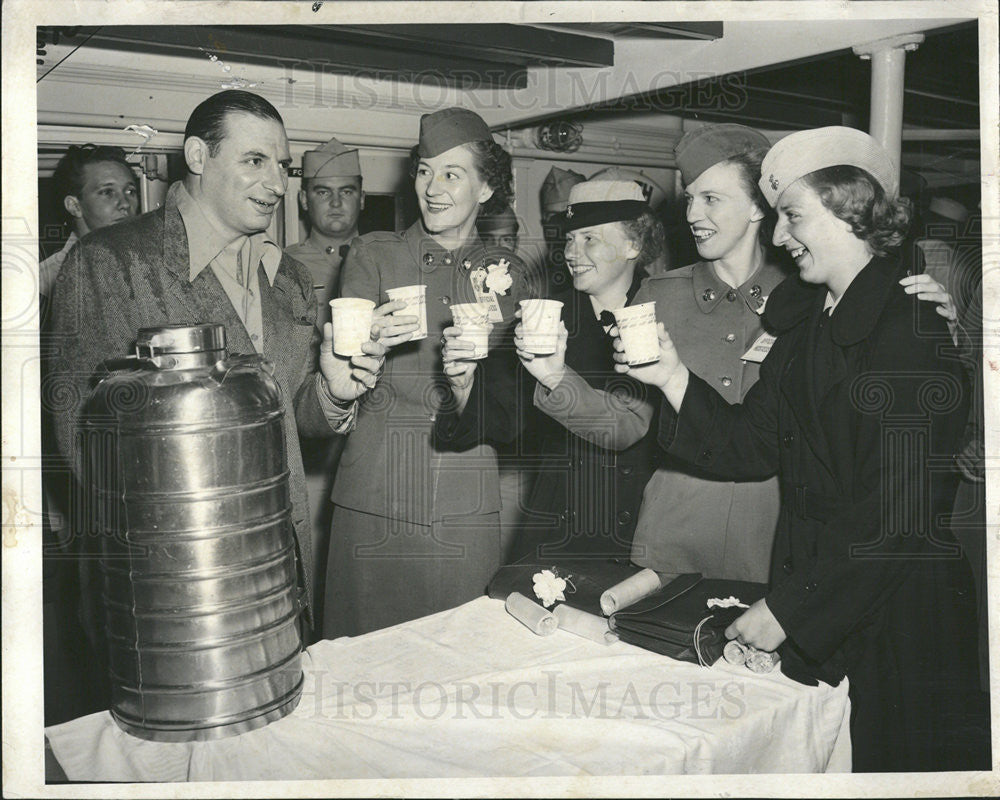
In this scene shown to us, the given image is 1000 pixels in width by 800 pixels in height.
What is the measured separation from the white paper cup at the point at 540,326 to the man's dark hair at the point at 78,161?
1.75 metres

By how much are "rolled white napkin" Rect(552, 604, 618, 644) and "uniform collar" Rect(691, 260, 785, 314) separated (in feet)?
4.03

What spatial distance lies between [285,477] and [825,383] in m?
1.42

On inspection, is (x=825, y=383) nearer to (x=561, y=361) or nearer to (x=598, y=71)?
(x=561, y=361)

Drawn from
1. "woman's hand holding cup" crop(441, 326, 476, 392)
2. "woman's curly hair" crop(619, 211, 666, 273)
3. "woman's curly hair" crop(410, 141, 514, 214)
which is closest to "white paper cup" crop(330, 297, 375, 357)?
"woman's hand holding cup" crop(441, 326, 476, 392)

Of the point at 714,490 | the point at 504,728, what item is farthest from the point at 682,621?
the point at 714,490

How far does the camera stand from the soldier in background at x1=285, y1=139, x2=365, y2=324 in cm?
342

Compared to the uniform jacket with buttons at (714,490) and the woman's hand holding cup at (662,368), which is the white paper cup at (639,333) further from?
the uniform jacket with buttons at (714,490)

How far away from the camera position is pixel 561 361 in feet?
8.17

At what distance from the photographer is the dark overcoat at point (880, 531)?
6.50 ft

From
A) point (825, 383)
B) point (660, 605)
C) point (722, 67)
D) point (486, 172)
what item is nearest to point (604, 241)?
point (486, 172)

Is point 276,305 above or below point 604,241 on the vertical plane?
below

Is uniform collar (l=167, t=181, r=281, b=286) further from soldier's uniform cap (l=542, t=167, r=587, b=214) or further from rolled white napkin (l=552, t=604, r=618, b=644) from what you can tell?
soldier's uniform cap (l=542, t=167, r=587, b=214)

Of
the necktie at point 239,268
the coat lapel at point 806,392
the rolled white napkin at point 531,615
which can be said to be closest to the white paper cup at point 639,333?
the coat lapel at point 806,392

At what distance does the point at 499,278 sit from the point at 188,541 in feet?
5.46
